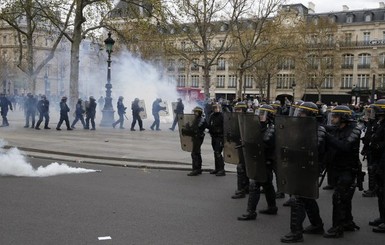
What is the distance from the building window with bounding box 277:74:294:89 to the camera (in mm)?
69500

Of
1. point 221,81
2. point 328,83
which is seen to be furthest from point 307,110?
point 221,81

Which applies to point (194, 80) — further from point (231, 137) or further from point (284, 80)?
point (231, 137)

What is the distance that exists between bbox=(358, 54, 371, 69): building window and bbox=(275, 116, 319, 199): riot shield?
64024 millimetres

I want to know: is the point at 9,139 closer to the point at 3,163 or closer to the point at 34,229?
the point at 3,163

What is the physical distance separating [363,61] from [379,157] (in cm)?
6256

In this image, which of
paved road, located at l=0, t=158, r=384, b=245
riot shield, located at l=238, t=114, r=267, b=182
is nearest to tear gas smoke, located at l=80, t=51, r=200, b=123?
paved road, located at l=0, t=158, r=384, b=245

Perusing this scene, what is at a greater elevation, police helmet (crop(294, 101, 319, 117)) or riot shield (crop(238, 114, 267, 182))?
police helmet (crop(294, 101, 319, 117))

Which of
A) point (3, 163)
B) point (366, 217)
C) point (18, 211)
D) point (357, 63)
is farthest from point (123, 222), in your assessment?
point (357, 63)

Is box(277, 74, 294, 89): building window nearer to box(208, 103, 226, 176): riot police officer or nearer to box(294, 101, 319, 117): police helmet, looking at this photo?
box(208, 103, 226, 176): riot police officer

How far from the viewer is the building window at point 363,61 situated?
212 feet

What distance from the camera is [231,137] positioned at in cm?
832

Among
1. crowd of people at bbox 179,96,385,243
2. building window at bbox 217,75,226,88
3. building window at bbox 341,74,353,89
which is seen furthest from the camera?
building window at bbox 217,75,226,88

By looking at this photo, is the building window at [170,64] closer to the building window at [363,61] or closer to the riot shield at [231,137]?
the building window at [363,61]

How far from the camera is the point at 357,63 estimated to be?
2566 inches
